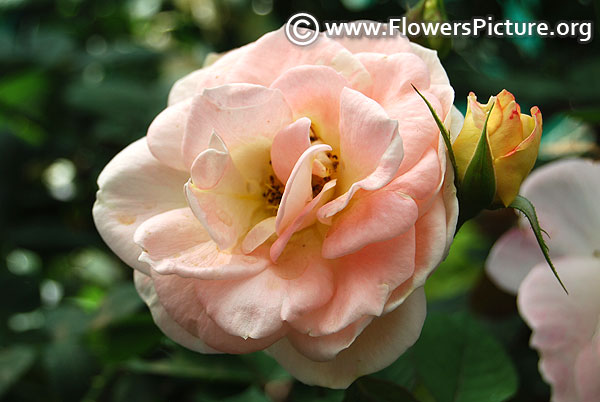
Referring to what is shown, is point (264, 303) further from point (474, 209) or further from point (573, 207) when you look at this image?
point (573, 207)

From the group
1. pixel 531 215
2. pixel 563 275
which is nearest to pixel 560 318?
pixel 563 275

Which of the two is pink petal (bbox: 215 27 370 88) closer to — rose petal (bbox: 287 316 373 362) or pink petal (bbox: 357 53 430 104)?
pink petal (bbox: 357 53 430 104)

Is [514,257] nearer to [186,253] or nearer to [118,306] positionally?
[186,253]

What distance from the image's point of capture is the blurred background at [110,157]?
0.58 meters

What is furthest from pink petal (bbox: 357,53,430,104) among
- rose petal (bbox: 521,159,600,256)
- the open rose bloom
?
rose petal (bbox: 521,159,600,256)

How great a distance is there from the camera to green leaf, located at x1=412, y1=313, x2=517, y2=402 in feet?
1.70

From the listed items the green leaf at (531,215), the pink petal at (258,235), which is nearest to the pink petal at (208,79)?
the pink petal at (258,235)

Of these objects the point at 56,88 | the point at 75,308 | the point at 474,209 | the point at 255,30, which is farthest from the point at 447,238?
the point at 56,88

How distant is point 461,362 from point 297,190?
26cm

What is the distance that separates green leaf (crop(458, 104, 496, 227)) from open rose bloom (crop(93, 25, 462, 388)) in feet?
0.04

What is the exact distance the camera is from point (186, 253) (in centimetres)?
41

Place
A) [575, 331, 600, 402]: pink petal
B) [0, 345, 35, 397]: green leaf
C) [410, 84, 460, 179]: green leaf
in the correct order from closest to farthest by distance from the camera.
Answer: [410, 84, 460, 179]: green leaf → [575, 331, 600, 402]: pink petal → [0, 345, 35, 397]: green leaf

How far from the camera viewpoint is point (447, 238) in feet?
1.23

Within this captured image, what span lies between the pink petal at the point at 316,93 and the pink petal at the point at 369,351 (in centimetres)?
13
